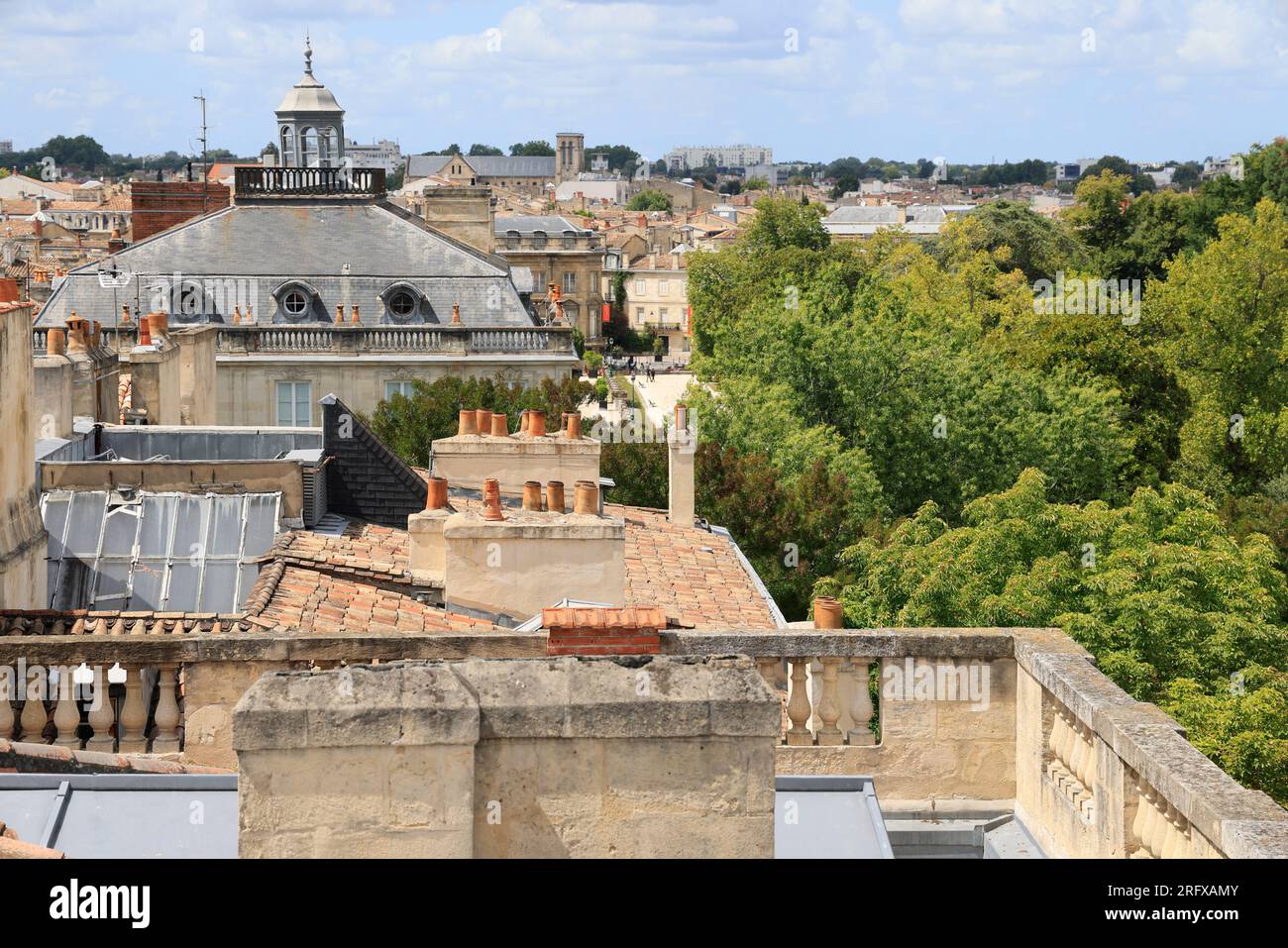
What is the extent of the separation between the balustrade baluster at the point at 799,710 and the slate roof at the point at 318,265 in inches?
1382

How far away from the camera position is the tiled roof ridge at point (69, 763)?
8088mm

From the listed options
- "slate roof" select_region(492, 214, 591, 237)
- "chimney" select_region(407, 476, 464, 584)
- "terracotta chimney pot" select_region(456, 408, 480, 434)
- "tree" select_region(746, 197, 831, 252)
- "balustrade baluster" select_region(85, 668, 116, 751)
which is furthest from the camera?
"slate roof" select_region(492, 214, 591, 237)

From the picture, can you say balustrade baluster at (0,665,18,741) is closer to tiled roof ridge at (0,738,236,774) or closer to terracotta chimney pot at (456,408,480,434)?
tiled roof ridge at (0,738,236,774)

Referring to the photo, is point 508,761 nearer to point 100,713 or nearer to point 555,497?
point 100,713

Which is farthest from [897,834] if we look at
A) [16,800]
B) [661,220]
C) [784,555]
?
[661,220]

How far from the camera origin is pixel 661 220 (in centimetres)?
18938

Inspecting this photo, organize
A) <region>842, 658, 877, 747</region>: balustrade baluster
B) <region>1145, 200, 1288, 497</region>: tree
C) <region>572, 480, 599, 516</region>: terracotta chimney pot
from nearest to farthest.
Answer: <region>842, 658, 877, 747</region>: balustrade baluster → <region>572, 480, 599, 516</region>: terracotta chimney pot → <region>1145, 200, 1288, 497</region>: tree

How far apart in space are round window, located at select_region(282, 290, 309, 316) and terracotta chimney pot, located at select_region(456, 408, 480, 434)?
2243 cm

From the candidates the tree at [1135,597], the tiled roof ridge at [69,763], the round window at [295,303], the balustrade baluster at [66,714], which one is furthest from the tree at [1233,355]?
the tiled roof ridge at [69,763]

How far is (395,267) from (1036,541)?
23.5 m

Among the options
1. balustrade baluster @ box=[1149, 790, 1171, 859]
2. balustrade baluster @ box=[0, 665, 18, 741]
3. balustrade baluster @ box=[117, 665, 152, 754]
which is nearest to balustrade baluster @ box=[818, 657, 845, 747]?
balustrade baluster @ box=[1149, 790, 1171, 859]

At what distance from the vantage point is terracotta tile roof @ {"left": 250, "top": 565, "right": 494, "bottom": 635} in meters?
13.3

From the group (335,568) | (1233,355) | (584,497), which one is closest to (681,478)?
(584,497)

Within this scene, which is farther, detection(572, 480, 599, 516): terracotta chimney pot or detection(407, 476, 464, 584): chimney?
detection(407, 476, 464, 584): chimney
